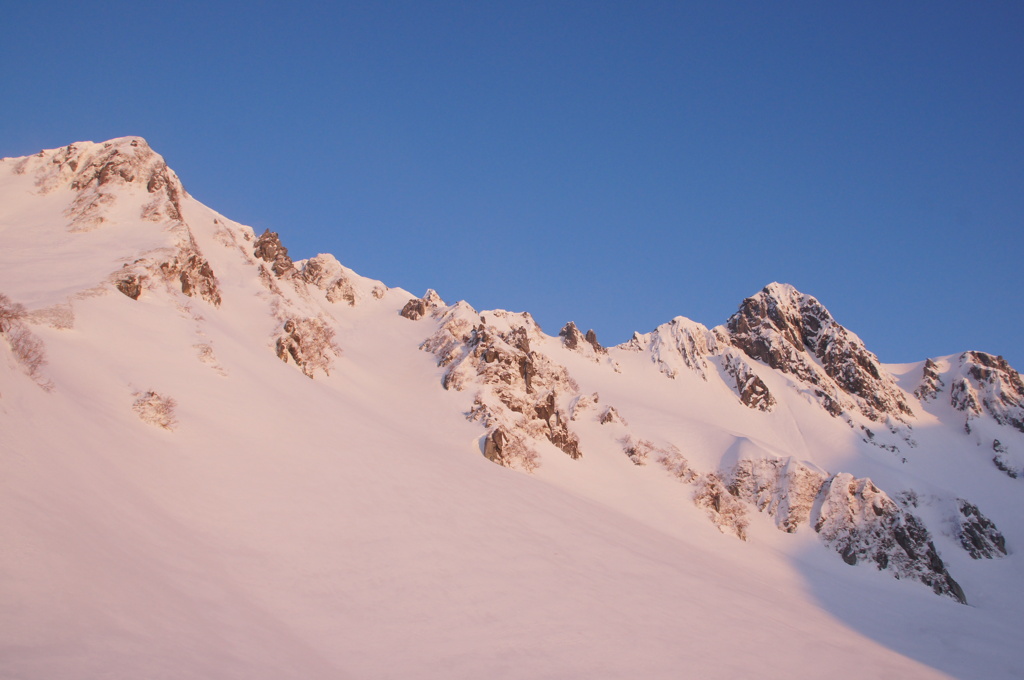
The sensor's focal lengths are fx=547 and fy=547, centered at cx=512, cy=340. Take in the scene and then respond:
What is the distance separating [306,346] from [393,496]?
27.5 meters

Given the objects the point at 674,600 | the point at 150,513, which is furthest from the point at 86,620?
the point at 674,600

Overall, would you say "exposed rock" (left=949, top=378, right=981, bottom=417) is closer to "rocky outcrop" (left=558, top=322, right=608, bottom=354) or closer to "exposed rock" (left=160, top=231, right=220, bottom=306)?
"rocky outcrop" (left=558, top=322, right=608, bottom=354)

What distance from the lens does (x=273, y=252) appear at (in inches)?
2515

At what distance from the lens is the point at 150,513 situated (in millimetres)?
13320

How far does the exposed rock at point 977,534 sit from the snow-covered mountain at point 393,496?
0.21m

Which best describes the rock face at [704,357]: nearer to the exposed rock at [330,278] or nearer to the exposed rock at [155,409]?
the exposed rock at [330,278]

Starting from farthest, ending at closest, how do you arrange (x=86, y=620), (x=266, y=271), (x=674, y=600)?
(x=266, y=271) < (x=674, y=600) < (x=86, y=620)

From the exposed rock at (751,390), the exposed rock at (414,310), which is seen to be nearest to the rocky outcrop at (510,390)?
the exposed rock at (414,310)

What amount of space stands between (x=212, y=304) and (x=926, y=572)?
57.8 metres

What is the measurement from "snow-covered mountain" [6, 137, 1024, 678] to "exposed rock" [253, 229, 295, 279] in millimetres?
426

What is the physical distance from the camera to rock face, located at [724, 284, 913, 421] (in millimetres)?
80938

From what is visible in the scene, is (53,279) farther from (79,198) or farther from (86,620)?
(86,620)

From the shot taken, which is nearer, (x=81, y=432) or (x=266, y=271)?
(x=81, y=432)

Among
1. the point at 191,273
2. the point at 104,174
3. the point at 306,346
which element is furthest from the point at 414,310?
the point at 104,174
